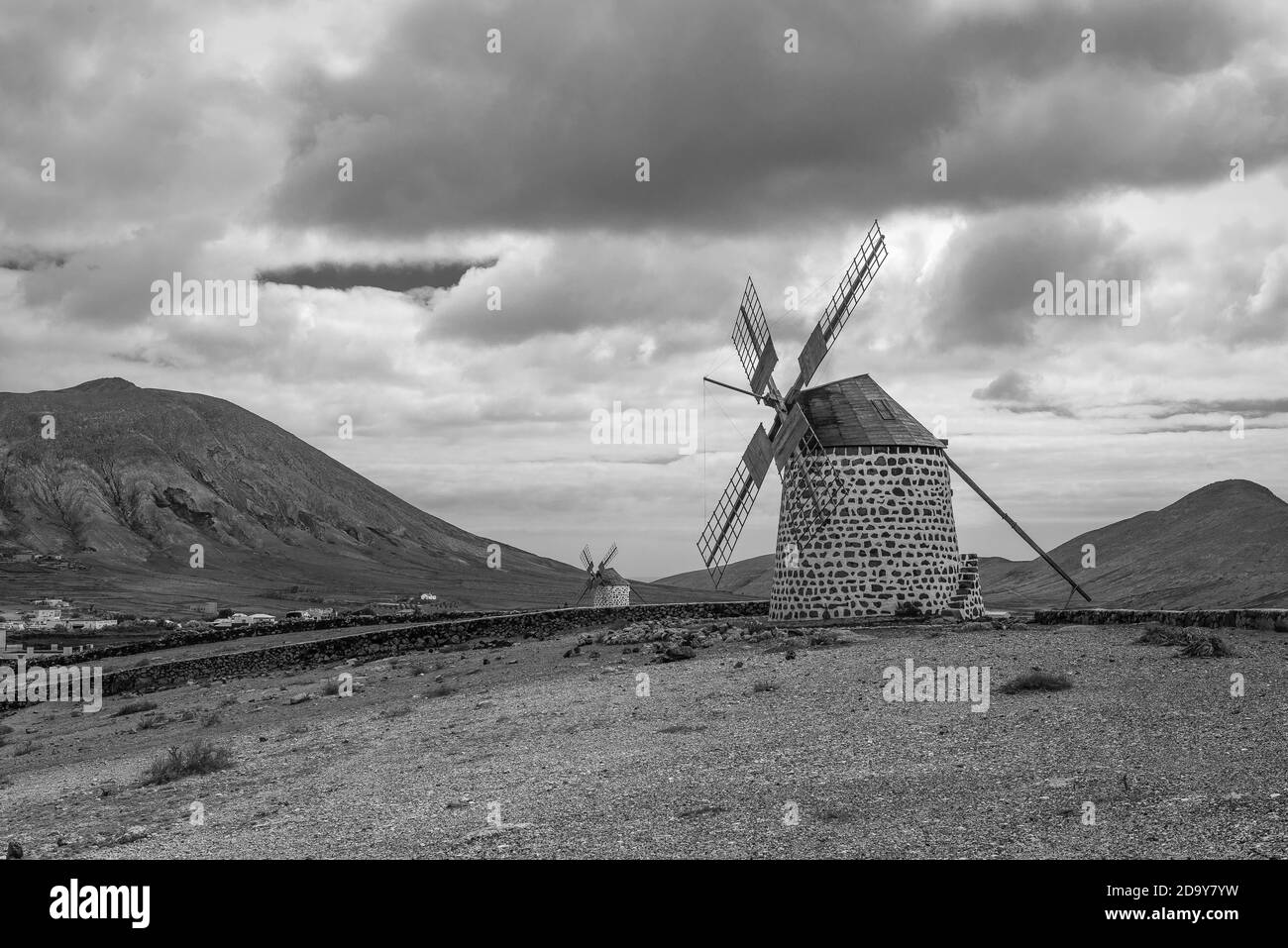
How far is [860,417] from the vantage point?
99.2ft

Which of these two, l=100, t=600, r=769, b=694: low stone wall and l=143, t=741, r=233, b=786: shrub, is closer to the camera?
l=143, t=741, r=233, b=786: shrub

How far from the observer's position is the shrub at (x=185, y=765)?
619 inches

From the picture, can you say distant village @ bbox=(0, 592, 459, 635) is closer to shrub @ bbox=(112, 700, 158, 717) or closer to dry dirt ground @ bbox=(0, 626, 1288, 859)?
shrub @ bbox=(112, 700, 158, 717)

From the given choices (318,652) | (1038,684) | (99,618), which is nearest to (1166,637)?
(1038,684)

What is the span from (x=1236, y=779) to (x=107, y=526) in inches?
6541

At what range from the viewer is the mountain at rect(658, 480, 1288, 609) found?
83312mm

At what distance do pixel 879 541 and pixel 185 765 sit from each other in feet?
61.5

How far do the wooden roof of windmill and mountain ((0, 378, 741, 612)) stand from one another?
94170 mm

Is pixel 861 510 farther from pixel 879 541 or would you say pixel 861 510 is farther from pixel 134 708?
pixel 134 708

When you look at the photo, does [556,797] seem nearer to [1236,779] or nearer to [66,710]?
[1236,779]

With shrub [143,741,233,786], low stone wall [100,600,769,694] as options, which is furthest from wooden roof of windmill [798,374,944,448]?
shrub [143,741,233,786]

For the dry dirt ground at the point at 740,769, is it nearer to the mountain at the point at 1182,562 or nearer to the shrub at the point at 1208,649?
the shrub at the point at 1208,649

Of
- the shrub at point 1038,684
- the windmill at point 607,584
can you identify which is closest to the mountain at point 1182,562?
the windmill at point 607,584

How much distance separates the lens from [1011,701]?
15.5 meters
